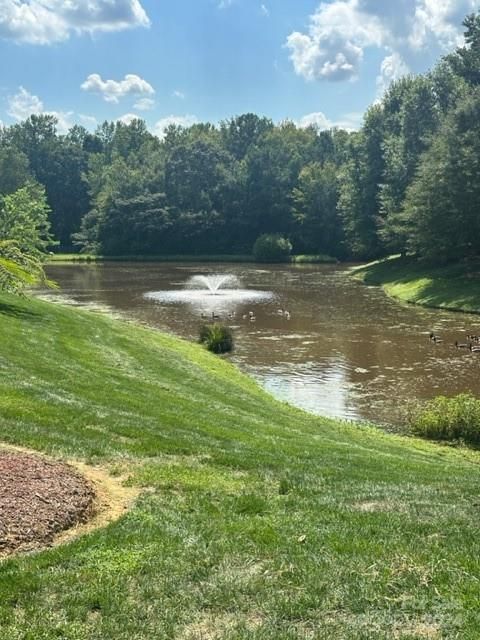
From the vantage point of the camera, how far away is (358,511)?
857cm

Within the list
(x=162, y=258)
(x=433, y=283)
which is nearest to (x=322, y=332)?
(x=433, y=283)

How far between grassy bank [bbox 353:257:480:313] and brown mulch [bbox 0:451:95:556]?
38.9 m

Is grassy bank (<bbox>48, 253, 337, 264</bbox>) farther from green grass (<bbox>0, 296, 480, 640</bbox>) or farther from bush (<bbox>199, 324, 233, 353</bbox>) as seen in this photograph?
green grass (<bbox>0, 296, 480, 640</bbox>)

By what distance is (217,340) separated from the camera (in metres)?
31.4

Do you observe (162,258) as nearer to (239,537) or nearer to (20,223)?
(20,223)

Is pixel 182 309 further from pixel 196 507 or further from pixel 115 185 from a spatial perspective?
pixel 115 185

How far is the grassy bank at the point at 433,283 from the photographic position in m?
46.5

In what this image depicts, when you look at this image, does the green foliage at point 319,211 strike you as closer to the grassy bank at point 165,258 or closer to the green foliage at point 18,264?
the grassy bank at point 165,258

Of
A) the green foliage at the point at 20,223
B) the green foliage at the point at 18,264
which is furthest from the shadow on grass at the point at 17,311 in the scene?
the green foliage at the point at 20,223

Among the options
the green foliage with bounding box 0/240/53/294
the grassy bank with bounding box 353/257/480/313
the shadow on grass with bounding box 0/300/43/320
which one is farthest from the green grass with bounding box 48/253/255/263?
the green foliage with bounding box 0/240/53/294

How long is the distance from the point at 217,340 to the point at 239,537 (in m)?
24.2

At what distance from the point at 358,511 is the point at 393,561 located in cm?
179

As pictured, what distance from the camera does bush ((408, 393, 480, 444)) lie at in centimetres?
1794

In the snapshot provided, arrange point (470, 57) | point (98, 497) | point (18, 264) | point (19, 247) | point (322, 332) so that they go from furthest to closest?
point (470, 57) < point (19, 247) < point (322, 332) < point (18, 264) < point (98, 497)
